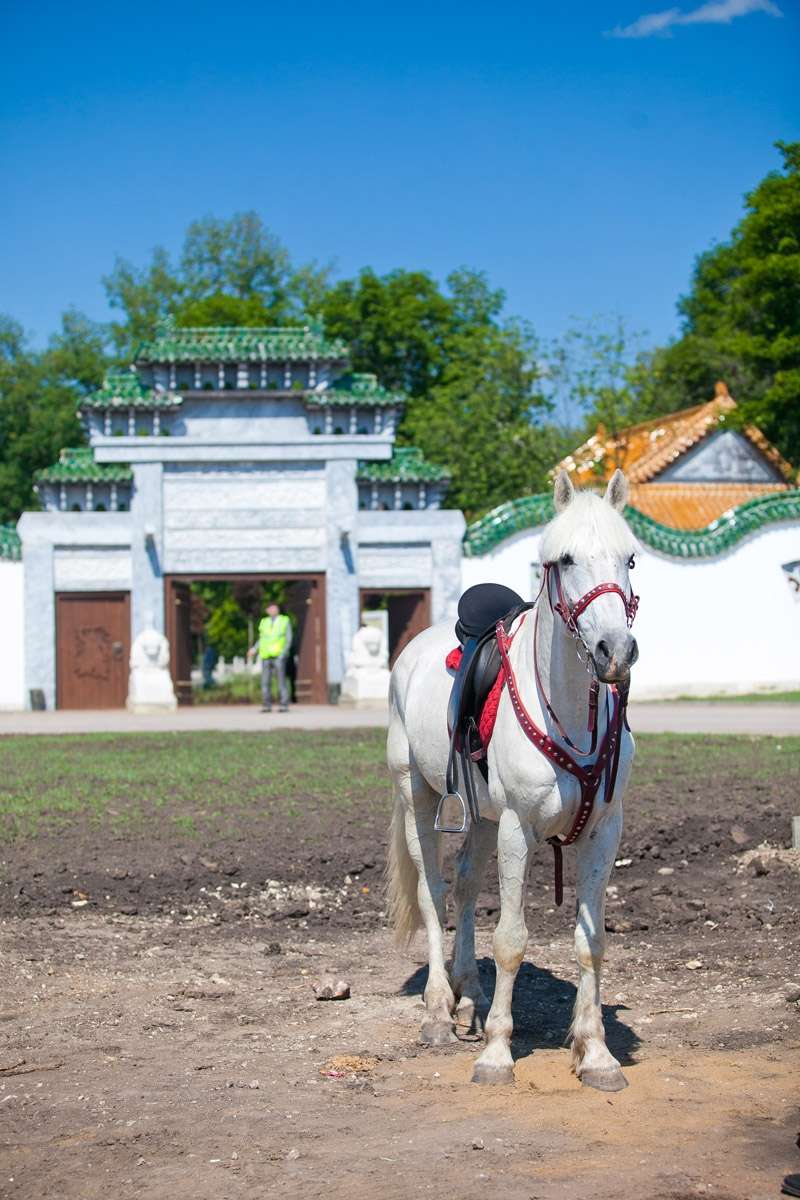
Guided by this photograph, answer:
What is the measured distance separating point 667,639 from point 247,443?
8.89 m

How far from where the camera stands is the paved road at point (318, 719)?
19344 mm

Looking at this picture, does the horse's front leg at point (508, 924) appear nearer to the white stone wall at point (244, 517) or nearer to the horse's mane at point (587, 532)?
the horse's mane at point (587, 532)

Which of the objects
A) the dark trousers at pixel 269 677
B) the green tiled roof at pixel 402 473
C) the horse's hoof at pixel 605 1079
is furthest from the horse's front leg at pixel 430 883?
the green tiled roof at pixel 402 473

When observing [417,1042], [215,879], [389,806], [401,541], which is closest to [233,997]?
[417,1042]

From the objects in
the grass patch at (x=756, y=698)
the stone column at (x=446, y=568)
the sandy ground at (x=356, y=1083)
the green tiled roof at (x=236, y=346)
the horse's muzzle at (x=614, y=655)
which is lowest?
the sandy ground at (x=356, y=1083)

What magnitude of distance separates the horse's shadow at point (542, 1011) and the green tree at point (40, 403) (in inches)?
1755

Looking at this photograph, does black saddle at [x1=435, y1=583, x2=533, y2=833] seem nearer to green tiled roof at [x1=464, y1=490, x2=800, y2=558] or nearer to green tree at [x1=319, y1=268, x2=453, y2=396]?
green tiled roof at [x1=464, y1=490, x2=800, y2=558]

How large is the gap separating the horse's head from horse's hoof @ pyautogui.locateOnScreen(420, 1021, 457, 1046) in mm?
1736

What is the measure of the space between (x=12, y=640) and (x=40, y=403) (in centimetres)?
2739

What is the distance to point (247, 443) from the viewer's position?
27.5 m

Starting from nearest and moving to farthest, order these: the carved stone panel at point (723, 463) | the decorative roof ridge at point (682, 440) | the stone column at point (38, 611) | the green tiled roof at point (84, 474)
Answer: the stone column at point (38, 611)
the green tiled roof at point (84, 474)
the decorative roof ridge at point (682, 440)
the carved stone panel at point (723, 463)

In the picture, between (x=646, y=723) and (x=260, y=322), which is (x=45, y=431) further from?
(x=646, y=723)

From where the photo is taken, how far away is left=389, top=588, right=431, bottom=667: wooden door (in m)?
27.3

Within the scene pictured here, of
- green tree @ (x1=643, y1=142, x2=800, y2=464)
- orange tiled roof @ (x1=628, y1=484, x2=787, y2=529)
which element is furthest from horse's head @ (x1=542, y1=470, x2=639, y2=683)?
green tree @ (x1=643, y1=142, x2=800, y2=464)
